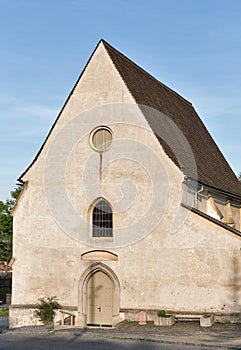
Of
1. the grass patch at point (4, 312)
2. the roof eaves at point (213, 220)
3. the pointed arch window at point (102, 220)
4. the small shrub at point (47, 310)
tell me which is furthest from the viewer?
the grass patch at point (4, 312)

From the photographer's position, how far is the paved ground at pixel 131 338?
661 inches

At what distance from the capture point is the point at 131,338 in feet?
59.6

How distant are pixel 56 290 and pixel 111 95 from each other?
9.42m

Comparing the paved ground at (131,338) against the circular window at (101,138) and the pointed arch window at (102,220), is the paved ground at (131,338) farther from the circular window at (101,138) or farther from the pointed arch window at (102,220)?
the circular window at (101,138)

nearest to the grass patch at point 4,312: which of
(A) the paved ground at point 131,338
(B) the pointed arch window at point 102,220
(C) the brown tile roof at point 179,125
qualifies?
(A) the paved ground at point 131,338

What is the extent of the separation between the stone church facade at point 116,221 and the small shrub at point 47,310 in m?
0.37

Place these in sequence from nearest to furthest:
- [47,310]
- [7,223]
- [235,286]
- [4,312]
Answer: [235,286], [47,310], [4,312], [7,223]

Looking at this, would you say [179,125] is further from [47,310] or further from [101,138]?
[47,310]

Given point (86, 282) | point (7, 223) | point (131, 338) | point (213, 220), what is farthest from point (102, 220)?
point (7, 223)

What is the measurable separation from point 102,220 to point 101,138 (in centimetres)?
386

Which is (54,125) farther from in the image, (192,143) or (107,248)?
(192,143)

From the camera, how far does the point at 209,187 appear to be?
1013 inches

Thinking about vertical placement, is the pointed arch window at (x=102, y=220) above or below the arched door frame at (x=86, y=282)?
above

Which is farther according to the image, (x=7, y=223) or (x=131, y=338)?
(x=7, y=223)
